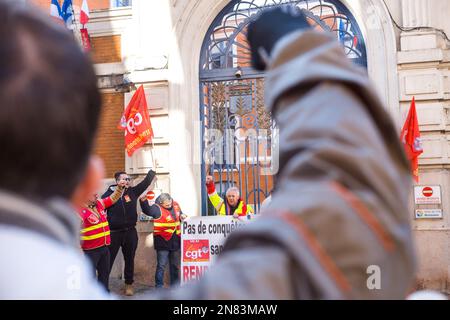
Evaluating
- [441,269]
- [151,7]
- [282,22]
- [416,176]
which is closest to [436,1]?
[416,176]

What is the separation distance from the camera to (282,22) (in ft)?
3.18

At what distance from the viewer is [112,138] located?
9.71m

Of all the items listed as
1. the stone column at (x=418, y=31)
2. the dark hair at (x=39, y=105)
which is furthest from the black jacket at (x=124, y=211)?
the dark hair at (x=39, y=105)

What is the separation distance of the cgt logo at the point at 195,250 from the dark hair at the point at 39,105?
7.25m

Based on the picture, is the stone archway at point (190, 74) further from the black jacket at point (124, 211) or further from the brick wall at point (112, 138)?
the brick wall at point (112, 138)

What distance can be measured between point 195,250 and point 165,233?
28.1 inches

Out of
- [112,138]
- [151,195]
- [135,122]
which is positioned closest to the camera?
[151,195]

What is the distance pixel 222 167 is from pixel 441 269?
13.0 ft

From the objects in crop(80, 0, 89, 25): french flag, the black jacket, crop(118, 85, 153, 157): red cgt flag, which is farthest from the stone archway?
crop(80, 0, 89, 25): french flag

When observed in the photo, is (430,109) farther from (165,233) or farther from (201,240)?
(165,233)

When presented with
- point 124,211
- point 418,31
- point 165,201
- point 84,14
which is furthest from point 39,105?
point 84,14

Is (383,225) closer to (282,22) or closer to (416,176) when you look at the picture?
(282,22)

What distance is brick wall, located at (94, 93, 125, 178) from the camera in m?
9.67

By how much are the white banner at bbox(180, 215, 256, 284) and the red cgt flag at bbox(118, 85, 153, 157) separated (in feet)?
6.35
